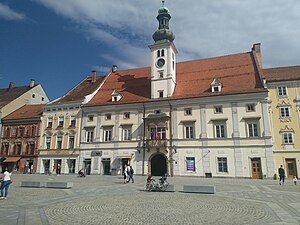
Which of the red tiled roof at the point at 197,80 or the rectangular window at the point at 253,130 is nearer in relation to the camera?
the rectangular window at the point at 253,130

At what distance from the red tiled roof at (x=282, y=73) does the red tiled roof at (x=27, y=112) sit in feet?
118

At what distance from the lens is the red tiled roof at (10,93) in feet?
152

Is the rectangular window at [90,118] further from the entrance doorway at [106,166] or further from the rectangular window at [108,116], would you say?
the entrance doorway at [106,166]

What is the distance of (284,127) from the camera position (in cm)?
2980

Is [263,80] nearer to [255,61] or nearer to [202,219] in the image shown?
[255,61]

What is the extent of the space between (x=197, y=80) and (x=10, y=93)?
38665 mm

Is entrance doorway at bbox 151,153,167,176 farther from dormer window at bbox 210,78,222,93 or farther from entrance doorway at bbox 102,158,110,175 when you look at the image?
dormer window at bbox 210,78,222,93

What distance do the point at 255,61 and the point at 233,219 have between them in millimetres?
30305

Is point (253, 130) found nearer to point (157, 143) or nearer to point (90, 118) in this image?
point (157, 143)

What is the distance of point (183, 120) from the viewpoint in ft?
106

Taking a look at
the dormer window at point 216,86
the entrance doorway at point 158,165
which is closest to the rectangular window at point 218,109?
the dormer window at point 216,86

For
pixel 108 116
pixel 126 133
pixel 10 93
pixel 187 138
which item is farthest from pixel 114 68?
pixel 10 93

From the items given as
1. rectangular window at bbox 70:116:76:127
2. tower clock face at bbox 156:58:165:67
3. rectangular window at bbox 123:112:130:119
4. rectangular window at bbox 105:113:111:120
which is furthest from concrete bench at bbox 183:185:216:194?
rectangular window at bbox 70:116:76:127

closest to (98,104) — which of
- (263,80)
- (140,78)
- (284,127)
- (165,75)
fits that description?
(140,78)
